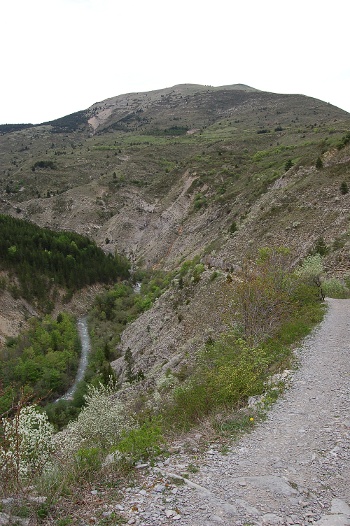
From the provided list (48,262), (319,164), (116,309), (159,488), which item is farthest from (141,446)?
(48,262)

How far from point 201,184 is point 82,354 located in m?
34.5

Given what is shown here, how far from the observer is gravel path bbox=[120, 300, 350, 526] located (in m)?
4.91

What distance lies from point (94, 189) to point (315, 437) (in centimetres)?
8198

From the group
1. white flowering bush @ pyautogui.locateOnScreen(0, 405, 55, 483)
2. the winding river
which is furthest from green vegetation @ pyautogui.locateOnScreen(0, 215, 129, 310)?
white flowering bush @ pyautogui.locateOnScreen(0, 405, 55, 483)

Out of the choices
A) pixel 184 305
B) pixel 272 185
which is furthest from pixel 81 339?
pixel 272 185

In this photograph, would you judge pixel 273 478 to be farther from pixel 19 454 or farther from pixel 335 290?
pixel 335 290

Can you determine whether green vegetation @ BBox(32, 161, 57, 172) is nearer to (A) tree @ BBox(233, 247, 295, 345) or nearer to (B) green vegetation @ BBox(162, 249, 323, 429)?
(B) green vegetation @ BBox(162, 249, 323, 429)

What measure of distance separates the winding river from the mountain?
10373 mm

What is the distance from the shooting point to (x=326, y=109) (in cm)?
12444

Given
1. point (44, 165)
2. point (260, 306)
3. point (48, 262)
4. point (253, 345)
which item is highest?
point (44, 165)

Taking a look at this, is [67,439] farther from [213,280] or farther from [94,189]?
[94,189]

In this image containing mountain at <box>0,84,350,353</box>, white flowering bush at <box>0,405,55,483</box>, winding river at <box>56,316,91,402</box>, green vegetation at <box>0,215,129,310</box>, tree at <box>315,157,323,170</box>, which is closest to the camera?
white flowering bush at <box>0,405,55,483</box>

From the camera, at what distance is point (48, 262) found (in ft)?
181

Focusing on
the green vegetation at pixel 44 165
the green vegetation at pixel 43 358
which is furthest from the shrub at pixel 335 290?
the green vegetation at pixel 44 165
